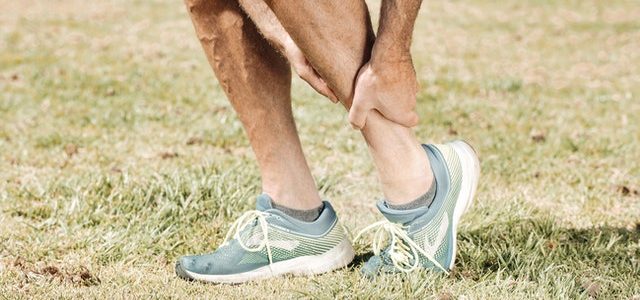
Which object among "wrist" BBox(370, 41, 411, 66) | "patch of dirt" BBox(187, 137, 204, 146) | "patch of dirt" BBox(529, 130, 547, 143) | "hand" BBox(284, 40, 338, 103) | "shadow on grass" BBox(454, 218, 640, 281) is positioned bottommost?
"patch of dirt" BBox(529, 130, 547, 143)

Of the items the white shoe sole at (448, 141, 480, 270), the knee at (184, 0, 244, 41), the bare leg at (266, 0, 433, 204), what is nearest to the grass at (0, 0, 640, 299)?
the white shoe sole at (448, 141, 480, 270)

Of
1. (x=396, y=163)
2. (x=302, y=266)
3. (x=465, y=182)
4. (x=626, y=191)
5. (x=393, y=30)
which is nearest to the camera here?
(x=393, y=30)

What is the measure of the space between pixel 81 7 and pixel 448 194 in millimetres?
11027

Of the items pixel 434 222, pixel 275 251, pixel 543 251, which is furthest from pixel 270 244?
pixel 543 251

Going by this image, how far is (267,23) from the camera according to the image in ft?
9.39

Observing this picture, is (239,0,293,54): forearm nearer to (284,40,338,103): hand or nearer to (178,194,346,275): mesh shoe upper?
(284,40,338,103): hand

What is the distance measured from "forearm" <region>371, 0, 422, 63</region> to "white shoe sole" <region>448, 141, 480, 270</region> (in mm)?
460

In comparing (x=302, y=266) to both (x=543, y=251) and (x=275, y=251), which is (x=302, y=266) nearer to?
(x=275, y=251)

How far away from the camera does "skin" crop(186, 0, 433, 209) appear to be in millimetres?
2658

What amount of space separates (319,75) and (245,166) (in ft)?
5.59

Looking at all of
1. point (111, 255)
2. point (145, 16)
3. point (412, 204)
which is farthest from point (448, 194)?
point (145, 16)

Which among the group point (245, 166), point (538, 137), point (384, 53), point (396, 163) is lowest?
point (538, 137)

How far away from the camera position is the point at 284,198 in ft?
10.1

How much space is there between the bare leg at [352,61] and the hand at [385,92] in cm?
4
